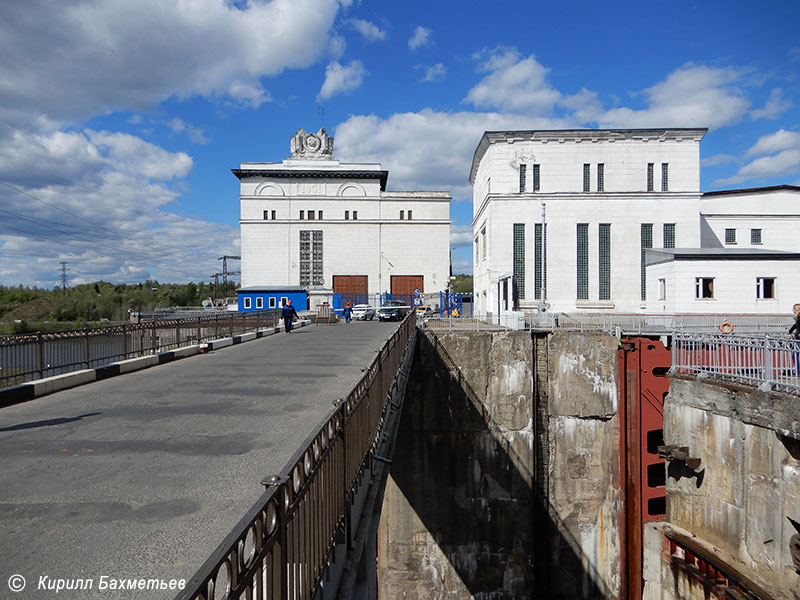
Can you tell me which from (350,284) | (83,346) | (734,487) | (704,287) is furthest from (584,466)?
(350,284)

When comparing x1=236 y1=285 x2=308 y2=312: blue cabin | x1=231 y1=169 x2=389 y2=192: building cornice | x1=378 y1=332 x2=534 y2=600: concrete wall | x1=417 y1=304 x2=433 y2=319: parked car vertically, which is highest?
x1=231 y1=169 x2=389 y2=192: building cornice

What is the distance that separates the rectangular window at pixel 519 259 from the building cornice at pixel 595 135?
649 centimetres

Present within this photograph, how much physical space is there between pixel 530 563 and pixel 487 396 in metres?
6.56

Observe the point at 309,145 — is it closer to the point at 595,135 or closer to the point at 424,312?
the point at 424,312

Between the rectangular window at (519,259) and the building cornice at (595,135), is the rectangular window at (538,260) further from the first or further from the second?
the building cornice at (595,135)

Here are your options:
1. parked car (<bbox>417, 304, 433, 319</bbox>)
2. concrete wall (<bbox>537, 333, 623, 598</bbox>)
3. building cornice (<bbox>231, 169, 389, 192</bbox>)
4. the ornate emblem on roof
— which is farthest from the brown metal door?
concrete wall (<bbox>537, 333, 623, 598</bbox>)

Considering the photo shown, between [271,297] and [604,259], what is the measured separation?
97.2 feet

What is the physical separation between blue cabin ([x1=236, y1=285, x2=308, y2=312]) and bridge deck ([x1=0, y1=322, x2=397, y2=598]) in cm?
3730

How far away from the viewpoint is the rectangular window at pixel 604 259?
36344 millimetres

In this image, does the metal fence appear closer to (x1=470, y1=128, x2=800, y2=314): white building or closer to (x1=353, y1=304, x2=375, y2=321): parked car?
(x1=353, y1=304, x2=375, y2=321): parked car

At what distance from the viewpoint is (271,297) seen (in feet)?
155

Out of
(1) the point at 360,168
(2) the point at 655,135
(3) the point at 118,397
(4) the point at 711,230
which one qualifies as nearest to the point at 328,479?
(3) the point at 118,397

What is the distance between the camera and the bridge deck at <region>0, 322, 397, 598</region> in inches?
130

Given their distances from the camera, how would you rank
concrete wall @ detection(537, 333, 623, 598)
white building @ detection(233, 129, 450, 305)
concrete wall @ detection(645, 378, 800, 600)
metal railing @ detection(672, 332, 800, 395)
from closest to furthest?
1. concrete wall @ detection(645, 378, 800, 600)
2. metal railing @ detection(672, 332, 800, 395)
3. concrete wall @ detection(537, 333, 623, 598)
4. white building @ detection(233, 129, 450, 305)
